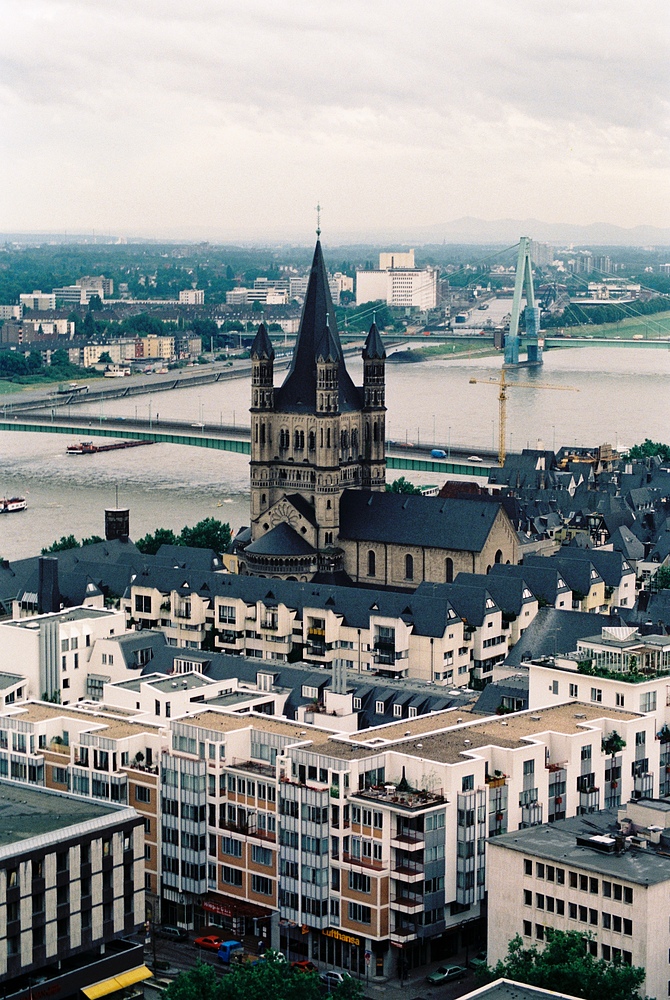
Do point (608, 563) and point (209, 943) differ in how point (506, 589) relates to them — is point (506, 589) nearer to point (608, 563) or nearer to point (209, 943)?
point (608, 563)

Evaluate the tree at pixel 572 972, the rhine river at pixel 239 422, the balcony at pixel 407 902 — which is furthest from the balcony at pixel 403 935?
the rhine river at pixel 239 422

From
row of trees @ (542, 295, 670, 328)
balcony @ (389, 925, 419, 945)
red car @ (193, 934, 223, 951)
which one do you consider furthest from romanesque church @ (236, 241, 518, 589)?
row of trees @ (542, 295, 670, 328)

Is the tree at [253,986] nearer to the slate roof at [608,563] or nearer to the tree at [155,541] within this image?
the slate roof at [608,563]

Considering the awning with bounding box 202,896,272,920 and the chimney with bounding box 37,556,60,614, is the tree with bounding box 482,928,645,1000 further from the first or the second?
the chimney with bounding box 37,556,60,614

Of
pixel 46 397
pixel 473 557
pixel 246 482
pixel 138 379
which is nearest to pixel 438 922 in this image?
pixel 473 557

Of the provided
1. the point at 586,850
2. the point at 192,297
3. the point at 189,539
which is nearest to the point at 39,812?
Result: the point at 586,850
